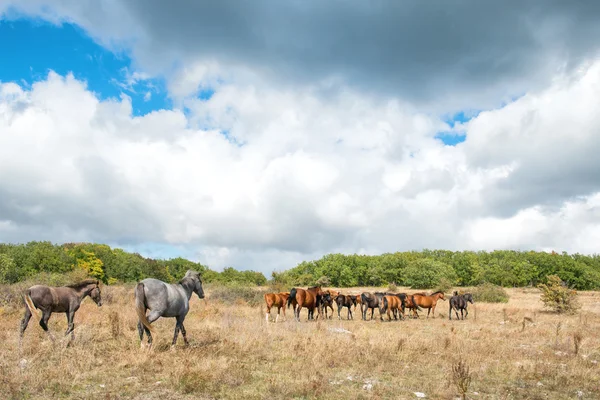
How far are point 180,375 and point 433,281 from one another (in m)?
71.8

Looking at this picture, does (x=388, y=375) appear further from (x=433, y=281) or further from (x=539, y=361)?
(x=433, y=281)

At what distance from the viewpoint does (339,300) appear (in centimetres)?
2473

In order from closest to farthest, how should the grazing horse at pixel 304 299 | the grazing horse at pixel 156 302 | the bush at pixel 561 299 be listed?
the grazing horse at pixel 156 302, the grazing horse at pixel 304 299, the bush at pixel 561 299

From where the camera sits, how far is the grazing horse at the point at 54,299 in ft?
34.8

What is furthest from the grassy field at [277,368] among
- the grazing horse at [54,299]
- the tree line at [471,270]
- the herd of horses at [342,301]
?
the tree line at [471,270]

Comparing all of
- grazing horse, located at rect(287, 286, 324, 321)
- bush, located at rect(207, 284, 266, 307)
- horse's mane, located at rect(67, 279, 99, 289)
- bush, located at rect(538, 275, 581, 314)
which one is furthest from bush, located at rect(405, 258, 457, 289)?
horse's mane, located at rect(67, 279, 99, 289)

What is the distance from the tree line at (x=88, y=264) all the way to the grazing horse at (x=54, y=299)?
152ft

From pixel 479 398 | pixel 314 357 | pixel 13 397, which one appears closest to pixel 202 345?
pixel 314 357

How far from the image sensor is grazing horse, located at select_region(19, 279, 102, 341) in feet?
34.8

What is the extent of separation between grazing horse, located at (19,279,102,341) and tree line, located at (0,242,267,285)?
4621cm

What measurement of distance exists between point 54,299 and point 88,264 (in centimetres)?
7486

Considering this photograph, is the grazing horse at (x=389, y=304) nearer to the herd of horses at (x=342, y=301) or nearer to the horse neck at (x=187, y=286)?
the herd of horses at (x=342, y=301)

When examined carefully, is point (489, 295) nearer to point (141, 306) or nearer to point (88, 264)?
point (141, 306)

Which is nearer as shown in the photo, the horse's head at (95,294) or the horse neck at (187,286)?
the horse neck at (187,286)
